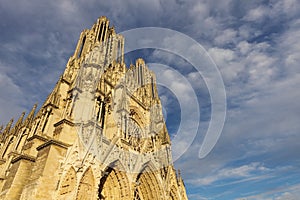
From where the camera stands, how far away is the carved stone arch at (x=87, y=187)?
9.18 meters

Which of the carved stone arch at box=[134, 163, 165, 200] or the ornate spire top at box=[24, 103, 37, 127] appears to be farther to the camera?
the ornate spire top at box=[24, 103, 37, 127]

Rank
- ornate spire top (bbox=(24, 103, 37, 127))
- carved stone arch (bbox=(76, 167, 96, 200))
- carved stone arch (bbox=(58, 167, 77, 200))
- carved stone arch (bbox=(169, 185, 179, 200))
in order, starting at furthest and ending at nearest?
ornate spire top (bbox=(24, 103, 37, 127)) < carved stone arch (bbox=(169, 185, 179, 200)) < carved stone arch (bbox=(76, 167, 96, 200)) < carved stone arch (bbox=(58, 167, 77, 200))

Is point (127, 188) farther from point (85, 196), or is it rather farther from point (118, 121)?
point (118, 121)

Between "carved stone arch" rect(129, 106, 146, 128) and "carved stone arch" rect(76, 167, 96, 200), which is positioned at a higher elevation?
"carved stone arch" rect(129, 106, 146, 128)

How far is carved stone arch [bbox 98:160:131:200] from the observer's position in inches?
481

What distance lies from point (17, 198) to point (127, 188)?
554 centimetres

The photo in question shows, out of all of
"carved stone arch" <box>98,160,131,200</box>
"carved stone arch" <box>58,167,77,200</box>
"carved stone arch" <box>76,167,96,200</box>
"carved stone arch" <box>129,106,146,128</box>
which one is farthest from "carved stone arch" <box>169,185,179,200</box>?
"carved stone arch" <box>58,167,77,200</box>

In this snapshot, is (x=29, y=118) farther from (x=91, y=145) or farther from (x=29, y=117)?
(x=91, y=145)

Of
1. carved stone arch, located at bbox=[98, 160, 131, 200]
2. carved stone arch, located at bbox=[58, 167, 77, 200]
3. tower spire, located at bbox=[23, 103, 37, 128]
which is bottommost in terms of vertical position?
carved stone arch, located at bbox=[58, 167, 77, 200]

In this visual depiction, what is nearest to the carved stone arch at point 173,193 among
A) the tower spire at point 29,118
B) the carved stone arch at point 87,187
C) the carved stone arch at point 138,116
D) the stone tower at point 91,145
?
the stone tower at point 91,145

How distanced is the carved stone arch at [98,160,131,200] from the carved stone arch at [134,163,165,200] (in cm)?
228

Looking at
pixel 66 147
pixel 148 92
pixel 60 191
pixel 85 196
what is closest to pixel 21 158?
pixel 66 147

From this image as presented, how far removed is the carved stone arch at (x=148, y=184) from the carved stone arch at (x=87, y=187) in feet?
17.5

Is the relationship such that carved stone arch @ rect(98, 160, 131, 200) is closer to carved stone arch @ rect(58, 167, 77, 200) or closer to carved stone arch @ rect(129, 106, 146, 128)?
carved stone arch @ rect(58, 167, 77, 200)
